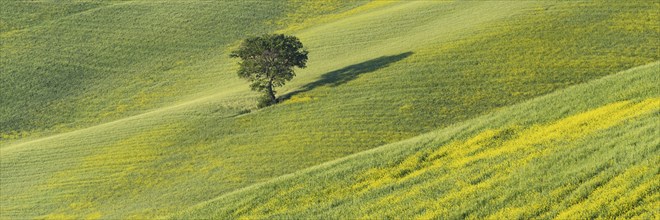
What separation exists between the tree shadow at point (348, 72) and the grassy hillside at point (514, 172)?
2777 cm

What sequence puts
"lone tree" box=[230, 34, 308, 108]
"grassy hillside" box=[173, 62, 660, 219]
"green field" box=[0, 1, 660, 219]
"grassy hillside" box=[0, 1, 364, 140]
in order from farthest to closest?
"grassy hillside" box=[0, 1, 364, 140]
"lone tree" box=[230, 34, 308, 108]
"green field" box=[0, 1, 660, 219]
"grassy hillside" box=[173, 62, 660, 219]

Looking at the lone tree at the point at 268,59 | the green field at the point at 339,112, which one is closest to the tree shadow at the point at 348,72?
the green field at the point at 339,112

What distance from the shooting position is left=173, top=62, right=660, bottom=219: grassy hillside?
2122 centimetres

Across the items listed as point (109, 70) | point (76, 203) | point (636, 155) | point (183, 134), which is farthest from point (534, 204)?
point (109, 70)

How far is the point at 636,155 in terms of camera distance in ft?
73.8

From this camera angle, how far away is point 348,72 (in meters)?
66.9

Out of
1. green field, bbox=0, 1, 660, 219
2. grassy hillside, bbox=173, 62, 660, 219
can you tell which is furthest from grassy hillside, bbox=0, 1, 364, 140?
grassy hillside, bbox=173, 62, 660, 219

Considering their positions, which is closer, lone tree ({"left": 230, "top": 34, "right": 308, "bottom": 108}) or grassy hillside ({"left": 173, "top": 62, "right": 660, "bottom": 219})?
grassy hillside ({"left": 173, "top": 62, "right": 660, "bottom": 219})

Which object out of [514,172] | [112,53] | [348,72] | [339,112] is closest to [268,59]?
[348,72]

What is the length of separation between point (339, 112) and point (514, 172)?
31958 mm

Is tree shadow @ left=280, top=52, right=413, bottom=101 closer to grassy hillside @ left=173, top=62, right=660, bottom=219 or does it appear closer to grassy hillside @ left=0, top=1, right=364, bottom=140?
grassy hillside @ left=0, top=1, right=364, bottom=140

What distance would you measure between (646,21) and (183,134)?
4147 cm

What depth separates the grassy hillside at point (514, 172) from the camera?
21219 mm

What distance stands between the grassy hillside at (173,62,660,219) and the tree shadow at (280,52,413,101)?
27769mm
